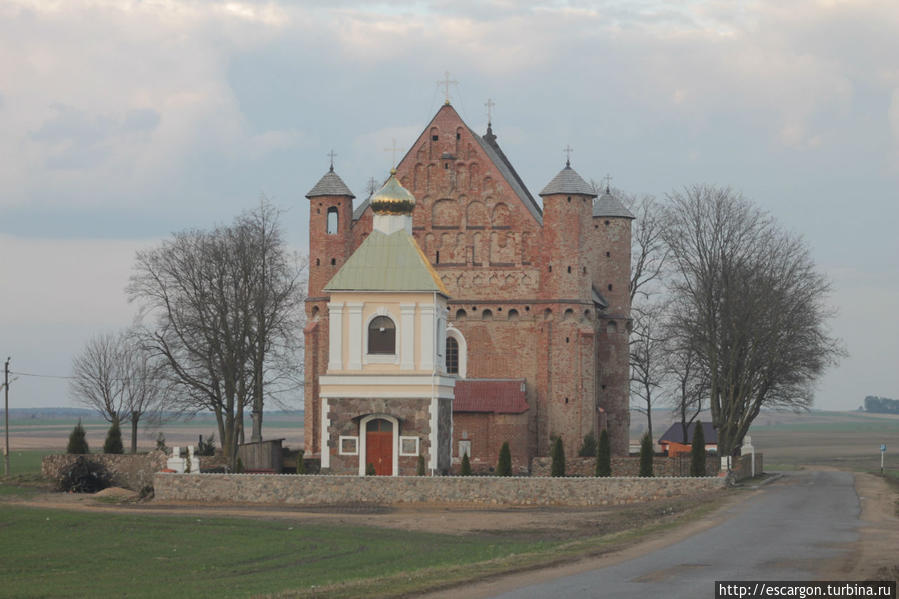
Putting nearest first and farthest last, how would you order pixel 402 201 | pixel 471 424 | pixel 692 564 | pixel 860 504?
pixel 692 564, pixel 860 504, pixel 402 201, pixel 471 424

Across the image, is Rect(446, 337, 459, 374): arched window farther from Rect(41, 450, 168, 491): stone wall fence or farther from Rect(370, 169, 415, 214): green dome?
Rect(41, 450, 168, 491): stone wall fence

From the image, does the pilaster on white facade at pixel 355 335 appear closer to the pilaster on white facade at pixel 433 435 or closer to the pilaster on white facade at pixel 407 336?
the pilaster on white facade at pixel 407 336

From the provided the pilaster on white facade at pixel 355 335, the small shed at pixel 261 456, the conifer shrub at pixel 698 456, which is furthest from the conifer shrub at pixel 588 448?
the small shed at pixel 261 456

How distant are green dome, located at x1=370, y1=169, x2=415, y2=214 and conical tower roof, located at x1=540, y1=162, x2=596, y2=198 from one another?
8030 millimetres

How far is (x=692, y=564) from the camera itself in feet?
77.6

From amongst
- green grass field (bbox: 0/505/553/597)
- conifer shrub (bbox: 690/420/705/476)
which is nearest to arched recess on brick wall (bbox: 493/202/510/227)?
conifer shrub (bbox: 690/420/705/476)

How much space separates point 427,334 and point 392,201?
6687 millimetres

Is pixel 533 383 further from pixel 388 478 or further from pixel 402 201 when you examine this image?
pixel 388 478

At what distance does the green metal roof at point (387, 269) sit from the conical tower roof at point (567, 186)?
975 cm

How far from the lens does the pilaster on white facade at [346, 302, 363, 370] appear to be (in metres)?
51.3

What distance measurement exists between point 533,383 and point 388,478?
1626 cm

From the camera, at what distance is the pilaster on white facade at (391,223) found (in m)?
54.7

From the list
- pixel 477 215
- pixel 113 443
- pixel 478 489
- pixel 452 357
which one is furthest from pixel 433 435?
pixel 113 443

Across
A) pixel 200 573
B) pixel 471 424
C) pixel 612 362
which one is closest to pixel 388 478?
pixel 471 424
